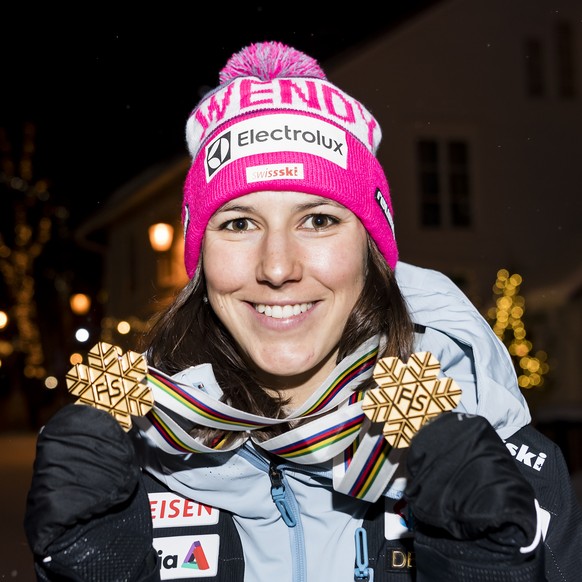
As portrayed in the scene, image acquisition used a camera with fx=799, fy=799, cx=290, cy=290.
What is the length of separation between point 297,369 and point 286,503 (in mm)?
313

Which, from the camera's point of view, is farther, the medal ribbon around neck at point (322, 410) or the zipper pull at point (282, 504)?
the zipper pull at point (282, 504)

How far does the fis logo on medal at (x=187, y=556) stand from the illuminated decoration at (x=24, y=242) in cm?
1925

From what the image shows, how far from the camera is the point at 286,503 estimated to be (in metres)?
1.87

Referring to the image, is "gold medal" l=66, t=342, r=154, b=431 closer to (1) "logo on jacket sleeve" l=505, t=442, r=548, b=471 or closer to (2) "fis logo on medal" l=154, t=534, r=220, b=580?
(2) "fis logo on medal" l=154, t=534, r=220, b=580

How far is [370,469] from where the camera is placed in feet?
5.69

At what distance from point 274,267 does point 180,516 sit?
0.66m

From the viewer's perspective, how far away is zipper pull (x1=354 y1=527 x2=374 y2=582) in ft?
5.94

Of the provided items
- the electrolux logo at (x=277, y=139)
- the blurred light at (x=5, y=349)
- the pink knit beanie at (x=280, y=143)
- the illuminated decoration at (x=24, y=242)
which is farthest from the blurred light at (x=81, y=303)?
the electrolux logo at (x=277, y=139)

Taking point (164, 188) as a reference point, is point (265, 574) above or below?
below

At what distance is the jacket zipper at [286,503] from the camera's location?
1.82 meters

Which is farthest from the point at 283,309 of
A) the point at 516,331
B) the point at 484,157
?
the point at 484,157

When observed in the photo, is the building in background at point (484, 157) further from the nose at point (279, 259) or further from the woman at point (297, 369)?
the nose at point (279, 259)

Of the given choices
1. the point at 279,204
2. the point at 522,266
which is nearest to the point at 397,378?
the point at 279,204

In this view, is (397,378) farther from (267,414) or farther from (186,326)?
(186,326)
